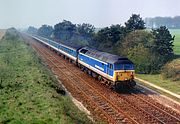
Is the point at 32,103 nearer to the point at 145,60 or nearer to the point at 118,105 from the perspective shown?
the point at 118,105

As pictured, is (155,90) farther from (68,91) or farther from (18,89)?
(18,89)

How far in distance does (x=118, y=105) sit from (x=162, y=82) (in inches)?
600

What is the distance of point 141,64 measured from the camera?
50969 millimetres

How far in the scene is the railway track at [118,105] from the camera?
25625 mm

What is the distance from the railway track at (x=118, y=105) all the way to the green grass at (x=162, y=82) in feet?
19.9

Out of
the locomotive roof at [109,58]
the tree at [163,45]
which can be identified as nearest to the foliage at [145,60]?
the tree at [163,45]

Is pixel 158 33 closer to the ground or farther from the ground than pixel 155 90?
farther from the ground

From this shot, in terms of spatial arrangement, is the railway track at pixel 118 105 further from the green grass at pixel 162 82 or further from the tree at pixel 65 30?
the tree at pixel 65 30

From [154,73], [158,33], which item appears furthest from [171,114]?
[158,33]

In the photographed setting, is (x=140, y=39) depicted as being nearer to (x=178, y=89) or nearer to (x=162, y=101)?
(x=178, y=89)

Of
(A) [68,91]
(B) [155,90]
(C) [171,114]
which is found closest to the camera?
(C) [171,114]

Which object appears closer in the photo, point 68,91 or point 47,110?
point 47,110

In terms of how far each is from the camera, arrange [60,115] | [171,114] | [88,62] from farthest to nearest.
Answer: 1. [88,62]
2. [171,114]
3. [60,115]

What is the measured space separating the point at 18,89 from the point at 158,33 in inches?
1235
